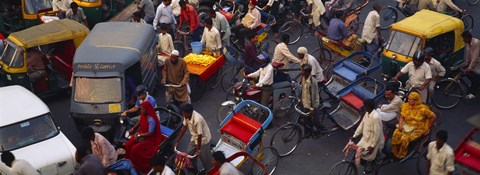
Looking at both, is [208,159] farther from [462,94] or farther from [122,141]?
[462,94]

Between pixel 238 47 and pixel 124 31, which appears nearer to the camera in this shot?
pixel 124 31

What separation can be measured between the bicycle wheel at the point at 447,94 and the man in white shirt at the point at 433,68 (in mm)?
581

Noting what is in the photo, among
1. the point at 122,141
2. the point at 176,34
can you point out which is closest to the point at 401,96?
the point at 122,141

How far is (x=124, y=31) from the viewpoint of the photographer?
1360 cm

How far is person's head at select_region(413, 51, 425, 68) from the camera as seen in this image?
12297 mm

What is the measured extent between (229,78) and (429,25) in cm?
507

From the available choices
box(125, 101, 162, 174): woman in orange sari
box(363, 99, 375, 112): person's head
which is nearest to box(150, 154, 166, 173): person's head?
box(125, 101, 162, 174): woman in orange sari

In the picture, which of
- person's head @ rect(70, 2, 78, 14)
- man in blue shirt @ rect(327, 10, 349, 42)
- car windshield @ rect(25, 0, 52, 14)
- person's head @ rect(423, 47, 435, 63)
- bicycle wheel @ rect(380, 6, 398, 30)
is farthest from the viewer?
bicycle wheel @ rect(380, 6, 398, 30)

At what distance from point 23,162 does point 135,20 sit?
6634mm

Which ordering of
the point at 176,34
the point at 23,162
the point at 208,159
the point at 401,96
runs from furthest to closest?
the point at 176,34 < the point at 401,96 < the point at 208,159 < the point at 23,162

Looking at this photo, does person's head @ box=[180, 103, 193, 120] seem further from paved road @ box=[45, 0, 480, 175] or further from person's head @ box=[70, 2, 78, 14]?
person's head @ box=[70, 2, 78, 14]

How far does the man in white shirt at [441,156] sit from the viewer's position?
9508mm

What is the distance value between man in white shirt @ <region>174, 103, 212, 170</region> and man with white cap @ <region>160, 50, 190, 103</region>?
7.88 ft

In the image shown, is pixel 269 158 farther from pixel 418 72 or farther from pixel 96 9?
pixel 96 9
